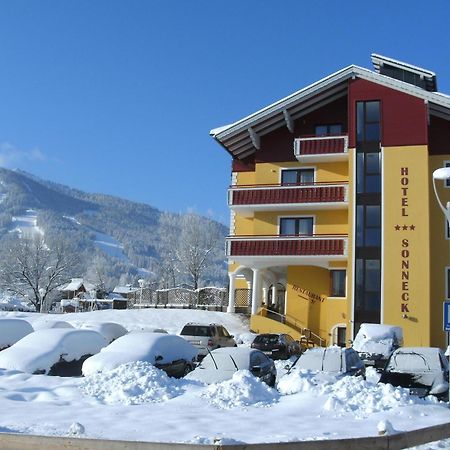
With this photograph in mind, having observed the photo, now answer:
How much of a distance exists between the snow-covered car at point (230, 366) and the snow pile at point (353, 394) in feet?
4.85

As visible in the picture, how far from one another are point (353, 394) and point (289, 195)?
78.3 ft

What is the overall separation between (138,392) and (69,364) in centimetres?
466

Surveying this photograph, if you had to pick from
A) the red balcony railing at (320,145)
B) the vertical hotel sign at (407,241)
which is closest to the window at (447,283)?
the vertical hotel sign at (407,241)

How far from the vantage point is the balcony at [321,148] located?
1399 inches

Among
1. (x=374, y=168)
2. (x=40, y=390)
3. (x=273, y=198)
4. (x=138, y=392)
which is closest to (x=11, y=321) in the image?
(x=40, y=390)

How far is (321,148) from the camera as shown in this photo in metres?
35.8

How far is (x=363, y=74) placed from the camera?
34.6 metres

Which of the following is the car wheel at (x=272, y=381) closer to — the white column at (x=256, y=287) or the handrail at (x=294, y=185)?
the white column at (x=256, y=287)

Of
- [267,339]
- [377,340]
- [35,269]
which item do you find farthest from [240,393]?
[35,269]

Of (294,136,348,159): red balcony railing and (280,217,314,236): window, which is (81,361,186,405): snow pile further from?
(294,136,348,159): red balcony railing

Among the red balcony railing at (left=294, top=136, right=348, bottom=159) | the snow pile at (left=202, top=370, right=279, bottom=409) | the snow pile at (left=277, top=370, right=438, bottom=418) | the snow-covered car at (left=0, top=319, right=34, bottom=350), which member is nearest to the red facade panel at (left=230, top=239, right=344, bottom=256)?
the red balcony railing at (left=294, top=136, right=348, bottom=159)

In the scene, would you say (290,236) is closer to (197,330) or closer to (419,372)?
(197,330)

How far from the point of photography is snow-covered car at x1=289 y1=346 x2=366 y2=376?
17.1 metres

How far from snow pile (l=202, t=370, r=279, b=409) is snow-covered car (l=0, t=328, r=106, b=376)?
17.4 ft
